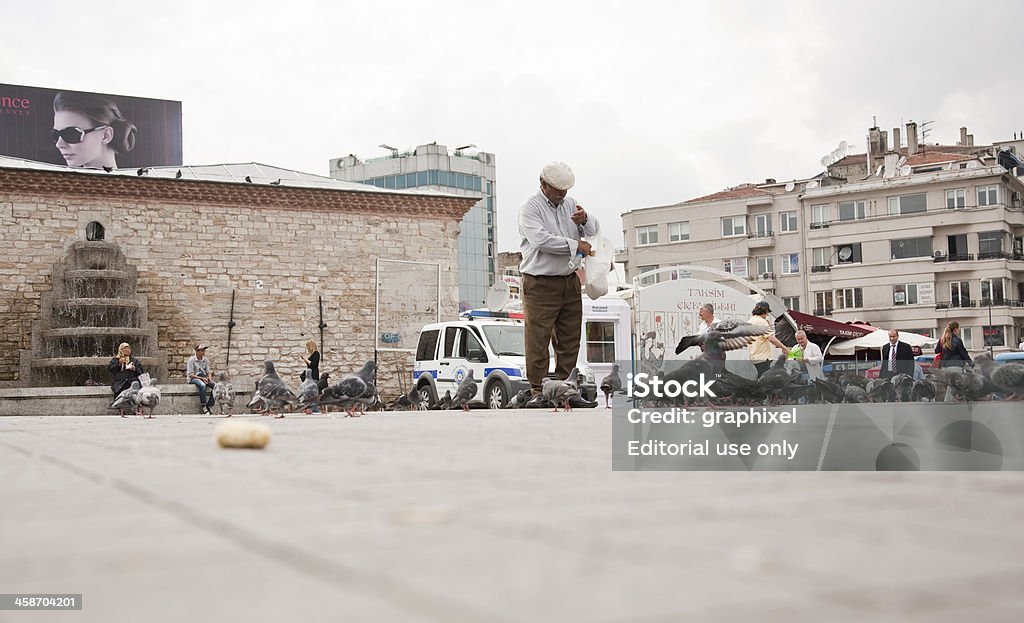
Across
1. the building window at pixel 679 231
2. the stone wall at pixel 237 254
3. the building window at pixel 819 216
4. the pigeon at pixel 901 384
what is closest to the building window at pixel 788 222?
the building window at pixel 819 216

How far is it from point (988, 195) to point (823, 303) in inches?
457

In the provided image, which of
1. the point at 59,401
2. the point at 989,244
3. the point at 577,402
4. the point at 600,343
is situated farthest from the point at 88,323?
the point at 989,244

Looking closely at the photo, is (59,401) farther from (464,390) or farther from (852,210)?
(852,210)

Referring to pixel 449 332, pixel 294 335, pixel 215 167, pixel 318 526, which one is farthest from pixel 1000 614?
pixel 215 167

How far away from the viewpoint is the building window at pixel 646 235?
7431 centimetres

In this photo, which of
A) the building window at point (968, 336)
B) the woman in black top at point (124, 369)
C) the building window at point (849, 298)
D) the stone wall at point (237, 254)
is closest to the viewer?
the woman in black top at point (124, 369)

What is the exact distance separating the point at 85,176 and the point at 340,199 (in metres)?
6.48

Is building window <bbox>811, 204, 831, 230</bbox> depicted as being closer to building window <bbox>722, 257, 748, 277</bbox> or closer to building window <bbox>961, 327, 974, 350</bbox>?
building window <bbox>722, 257, 748, 277</bbox>

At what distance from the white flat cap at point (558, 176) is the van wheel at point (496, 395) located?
9.35 metres

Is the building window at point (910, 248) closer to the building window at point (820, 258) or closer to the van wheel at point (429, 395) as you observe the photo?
the building window at point (820, 258)

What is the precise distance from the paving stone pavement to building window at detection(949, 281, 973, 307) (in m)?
63.9

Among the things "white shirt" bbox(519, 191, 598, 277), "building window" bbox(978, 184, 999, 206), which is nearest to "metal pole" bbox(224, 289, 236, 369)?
"white shirt" bbox(519, 191, 598, 277)

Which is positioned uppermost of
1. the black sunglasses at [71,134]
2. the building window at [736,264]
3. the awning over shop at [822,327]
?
the black sunglasses at [71,134]

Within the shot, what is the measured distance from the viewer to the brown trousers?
29.1 ft
